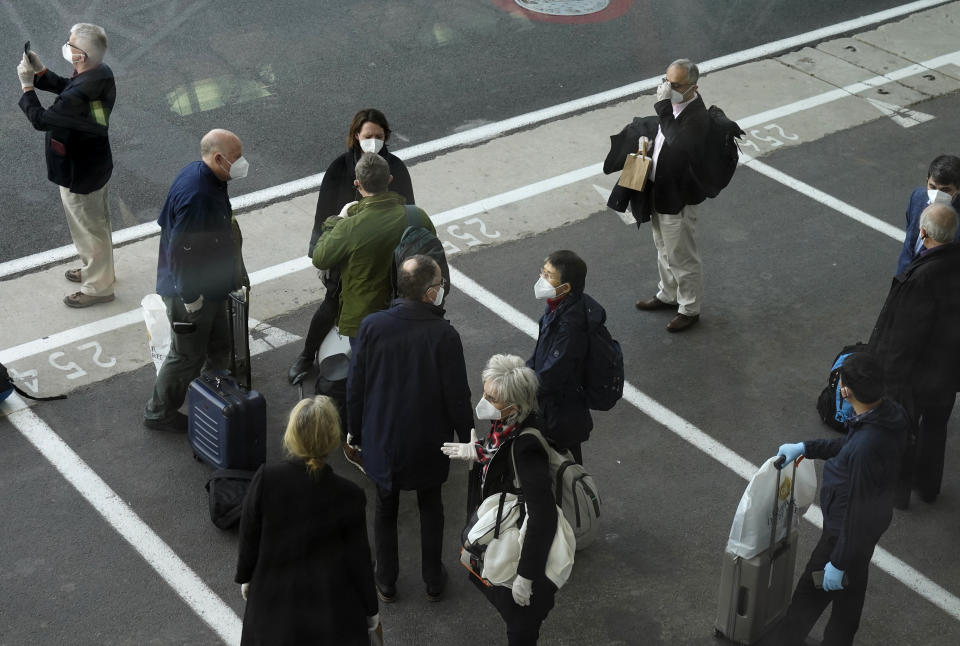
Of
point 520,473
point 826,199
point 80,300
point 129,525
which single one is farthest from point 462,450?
point 826,199

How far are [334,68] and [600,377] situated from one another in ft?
24.2

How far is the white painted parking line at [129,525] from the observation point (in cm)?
611

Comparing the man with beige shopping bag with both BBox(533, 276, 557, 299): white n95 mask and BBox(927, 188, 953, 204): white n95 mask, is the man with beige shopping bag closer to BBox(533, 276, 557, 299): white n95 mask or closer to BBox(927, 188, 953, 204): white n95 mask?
BBox(927, 188, 953, 204): white n95 mask

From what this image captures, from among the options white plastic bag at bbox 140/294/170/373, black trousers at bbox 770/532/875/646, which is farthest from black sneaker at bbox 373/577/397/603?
white plastic bag at bbox 140/294/170/373

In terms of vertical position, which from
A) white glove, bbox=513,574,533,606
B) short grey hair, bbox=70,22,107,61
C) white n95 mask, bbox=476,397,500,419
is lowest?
white glove, bbox=513,574,533,606

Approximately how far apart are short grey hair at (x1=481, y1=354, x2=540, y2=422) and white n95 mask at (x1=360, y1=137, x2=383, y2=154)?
8.77 ft

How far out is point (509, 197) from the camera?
10.4 m

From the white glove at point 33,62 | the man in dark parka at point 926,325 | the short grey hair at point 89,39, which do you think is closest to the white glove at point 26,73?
the white glove at point 33,62

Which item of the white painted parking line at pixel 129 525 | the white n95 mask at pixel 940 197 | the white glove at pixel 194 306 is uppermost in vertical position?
the white n95 mask at pixel 940 197

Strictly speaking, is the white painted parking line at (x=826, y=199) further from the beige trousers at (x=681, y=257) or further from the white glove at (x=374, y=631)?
the white glove at (x=374, y=631)

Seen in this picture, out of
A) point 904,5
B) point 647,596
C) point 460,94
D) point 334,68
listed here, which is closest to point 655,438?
point 647,596

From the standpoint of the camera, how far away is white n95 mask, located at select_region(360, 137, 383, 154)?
7578 millimetres

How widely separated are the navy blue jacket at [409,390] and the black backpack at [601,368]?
79cm

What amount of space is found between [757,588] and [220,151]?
13.0ft
